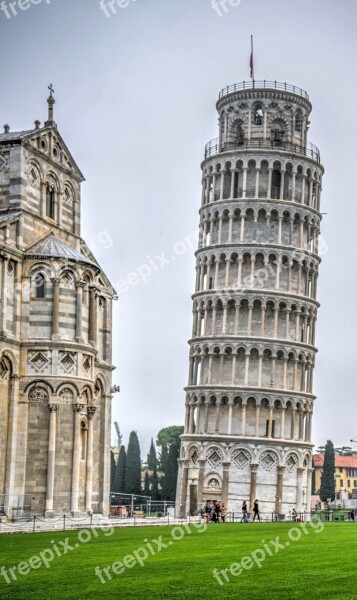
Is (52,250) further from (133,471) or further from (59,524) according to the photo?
(133,471)

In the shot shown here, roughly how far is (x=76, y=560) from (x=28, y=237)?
2643 centimetres

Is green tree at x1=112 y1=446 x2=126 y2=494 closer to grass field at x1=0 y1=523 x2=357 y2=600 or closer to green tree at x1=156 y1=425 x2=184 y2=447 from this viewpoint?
green tree at x1=156 y1=425 x2=184 y2=447

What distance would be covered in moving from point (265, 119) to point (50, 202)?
137ft

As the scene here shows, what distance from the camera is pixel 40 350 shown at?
48438 millimetres

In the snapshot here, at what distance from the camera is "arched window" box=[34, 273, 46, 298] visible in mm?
49062

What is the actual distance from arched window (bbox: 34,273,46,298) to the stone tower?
49mm

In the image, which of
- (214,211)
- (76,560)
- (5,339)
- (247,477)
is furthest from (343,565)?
(214,211)

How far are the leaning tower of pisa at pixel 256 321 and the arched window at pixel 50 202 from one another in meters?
34.4

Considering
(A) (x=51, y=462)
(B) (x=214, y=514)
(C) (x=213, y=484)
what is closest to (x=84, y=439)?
(A) (x=51, y=462)

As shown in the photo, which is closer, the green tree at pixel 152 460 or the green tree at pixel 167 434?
the green tree at pixel 152 460

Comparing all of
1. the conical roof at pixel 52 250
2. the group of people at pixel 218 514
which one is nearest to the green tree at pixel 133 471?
the group of people at pixel 218 514

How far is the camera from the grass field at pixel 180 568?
21109 mm

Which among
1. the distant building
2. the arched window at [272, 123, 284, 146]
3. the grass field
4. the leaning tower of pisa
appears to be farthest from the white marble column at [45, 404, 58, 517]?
the distant building

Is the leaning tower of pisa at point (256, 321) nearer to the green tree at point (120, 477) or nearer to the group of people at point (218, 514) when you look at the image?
the group of people at point (218, 514)
